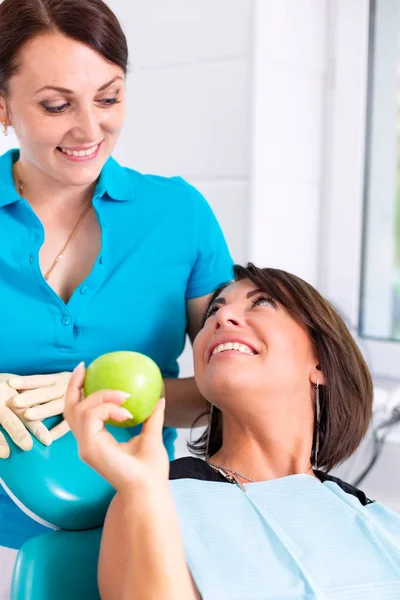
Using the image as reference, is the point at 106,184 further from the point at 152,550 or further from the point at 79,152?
the point at 152,550

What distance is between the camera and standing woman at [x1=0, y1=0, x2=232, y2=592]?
1416 millimetres

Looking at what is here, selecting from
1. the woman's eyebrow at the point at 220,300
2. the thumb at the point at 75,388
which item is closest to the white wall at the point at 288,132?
the woman's eyebrow at the point at 220,300

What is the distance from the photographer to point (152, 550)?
1102mm

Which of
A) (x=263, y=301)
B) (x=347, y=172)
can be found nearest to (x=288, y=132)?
(x=347, y=172)

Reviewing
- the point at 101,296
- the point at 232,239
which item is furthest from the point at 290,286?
the point at 232,239

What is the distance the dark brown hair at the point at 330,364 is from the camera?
1535mm

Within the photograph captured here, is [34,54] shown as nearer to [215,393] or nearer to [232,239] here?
[215,393]

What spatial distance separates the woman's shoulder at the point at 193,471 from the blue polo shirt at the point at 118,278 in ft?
0.98

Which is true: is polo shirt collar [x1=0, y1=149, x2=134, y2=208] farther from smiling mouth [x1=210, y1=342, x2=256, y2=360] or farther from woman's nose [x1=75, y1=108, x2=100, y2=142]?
smiling mouth [x1=210, y1=342, x2=256, y2=360]

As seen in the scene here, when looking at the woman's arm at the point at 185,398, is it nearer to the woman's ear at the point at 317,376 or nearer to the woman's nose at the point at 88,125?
the woman's ear at the point at 317,376

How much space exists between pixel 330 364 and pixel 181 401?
32cm

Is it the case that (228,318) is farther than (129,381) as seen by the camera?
Yes

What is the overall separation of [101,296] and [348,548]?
658 mm

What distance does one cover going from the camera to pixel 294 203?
2633mm
